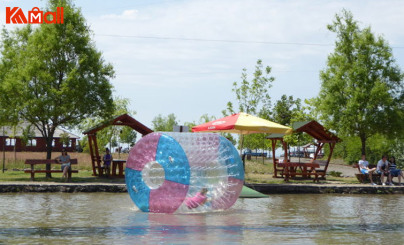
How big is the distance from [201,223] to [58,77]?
1580 centimetres

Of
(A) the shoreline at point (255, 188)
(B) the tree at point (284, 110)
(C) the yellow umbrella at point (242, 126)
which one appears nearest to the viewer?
(A) the shoreline at point (255, 188)

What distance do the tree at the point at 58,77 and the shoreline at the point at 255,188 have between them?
17.7ft

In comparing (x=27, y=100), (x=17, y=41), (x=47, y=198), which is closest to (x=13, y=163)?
(x=17, y=41)

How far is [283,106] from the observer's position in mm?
67750

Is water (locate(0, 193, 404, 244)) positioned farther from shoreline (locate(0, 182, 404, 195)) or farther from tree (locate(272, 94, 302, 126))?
tree (locate(272, 94, 302, 126))

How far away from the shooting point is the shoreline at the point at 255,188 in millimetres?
18906

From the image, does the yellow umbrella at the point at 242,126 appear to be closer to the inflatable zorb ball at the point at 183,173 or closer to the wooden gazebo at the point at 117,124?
the wooden gazebo at the point at 117,124

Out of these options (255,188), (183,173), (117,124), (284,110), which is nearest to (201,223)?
(183,173)

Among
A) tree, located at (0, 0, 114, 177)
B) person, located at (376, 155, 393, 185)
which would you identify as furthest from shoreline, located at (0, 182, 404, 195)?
tree, located at (0, 0, 114, 177)

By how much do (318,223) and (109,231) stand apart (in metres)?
4.40

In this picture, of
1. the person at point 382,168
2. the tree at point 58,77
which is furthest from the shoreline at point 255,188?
the tree at point 58,77

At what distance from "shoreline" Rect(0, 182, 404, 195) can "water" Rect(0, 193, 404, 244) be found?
6.04ft

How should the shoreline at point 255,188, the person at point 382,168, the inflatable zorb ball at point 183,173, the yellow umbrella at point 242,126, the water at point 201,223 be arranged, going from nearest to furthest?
the water at point 201,223
the inflatable zorb ball at point 183,173
the shoreline at point 255,188
the yellow umbrella at point 242,126
the person at point 382,168

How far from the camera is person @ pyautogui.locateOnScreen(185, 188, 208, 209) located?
12.6 meters
